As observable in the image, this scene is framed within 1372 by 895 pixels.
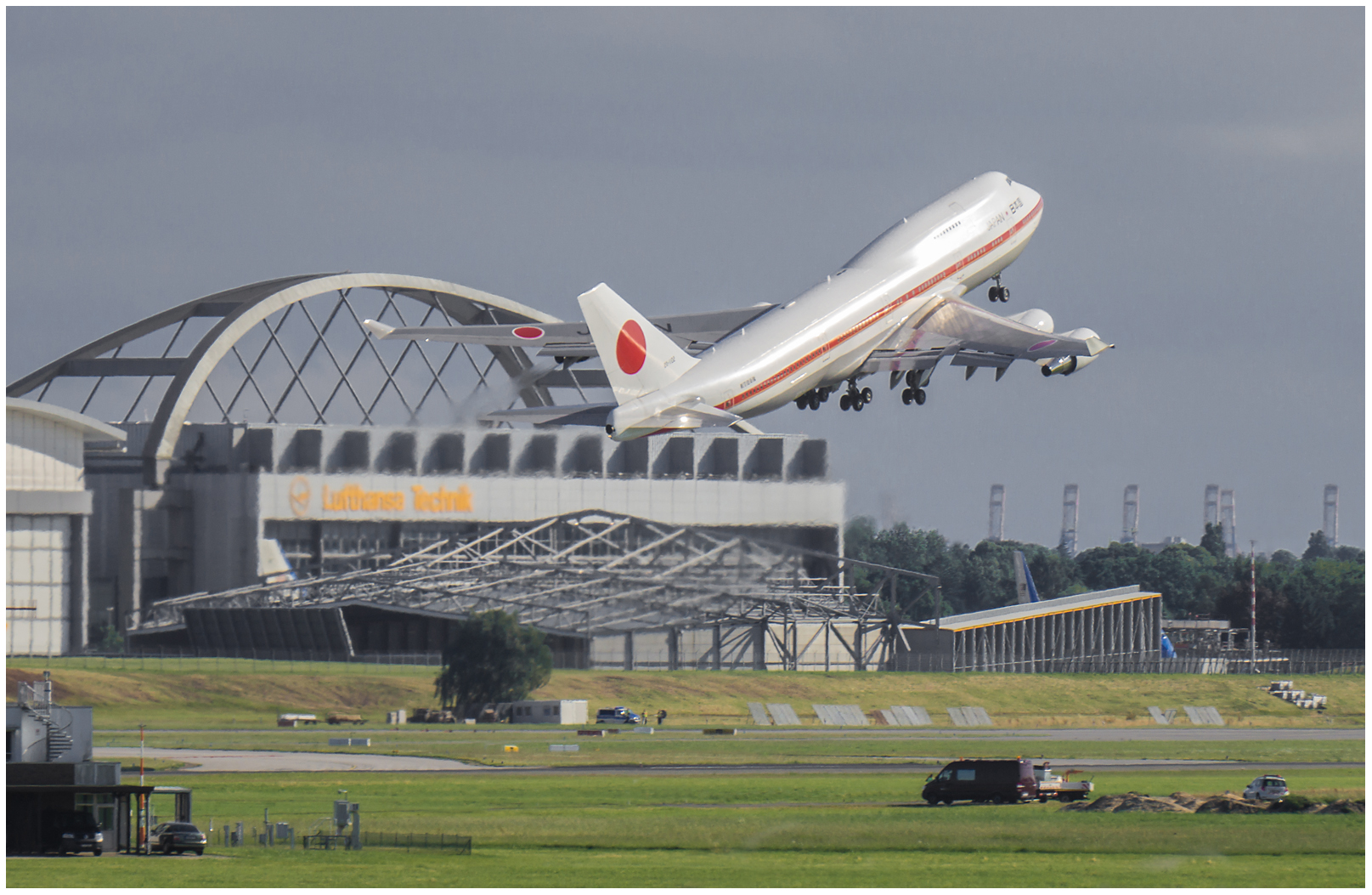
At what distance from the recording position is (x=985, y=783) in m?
121

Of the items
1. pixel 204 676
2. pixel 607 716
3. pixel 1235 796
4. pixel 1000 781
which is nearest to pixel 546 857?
pixel 1000 781

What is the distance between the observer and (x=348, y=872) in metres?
88.5

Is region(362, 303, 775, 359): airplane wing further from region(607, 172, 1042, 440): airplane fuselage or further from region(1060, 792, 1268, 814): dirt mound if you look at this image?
region(1060, 792, 1268, 814): dirt mound

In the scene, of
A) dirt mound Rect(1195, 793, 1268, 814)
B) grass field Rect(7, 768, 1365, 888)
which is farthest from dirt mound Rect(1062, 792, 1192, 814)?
grass field Rect(7, 768, 1365, 888)

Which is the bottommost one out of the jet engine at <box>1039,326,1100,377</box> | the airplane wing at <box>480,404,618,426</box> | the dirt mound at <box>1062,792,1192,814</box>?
the dirt mound at <box>1062,792,1192,814</box>

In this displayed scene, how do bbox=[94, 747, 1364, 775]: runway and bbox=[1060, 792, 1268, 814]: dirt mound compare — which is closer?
bbox=[1060, 792, 1268, 814]: dirt mound

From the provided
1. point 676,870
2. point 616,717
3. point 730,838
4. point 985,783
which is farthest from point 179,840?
point 616,717

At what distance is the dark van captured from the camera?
120000 mm

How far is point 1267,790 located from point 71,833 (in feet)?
219

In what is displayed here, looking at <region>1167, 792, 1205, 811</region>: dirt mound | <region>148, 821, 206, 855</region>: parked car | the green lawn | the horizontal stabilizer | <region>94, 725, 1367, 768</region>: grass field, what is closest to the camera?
the horizontal stabilizer

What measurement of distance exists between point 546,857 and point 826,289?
97.7ft

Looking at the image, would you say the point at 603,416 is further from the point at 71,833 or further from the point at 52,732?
the point at 52,732

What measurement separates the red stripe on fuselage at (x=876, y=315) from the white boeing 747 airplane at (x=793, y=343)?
73mm

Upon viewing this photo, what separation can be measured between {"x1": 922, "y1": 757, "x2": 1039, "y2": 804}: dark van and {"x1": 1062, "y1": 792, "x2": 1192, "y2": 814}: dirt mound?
3.86 meters
